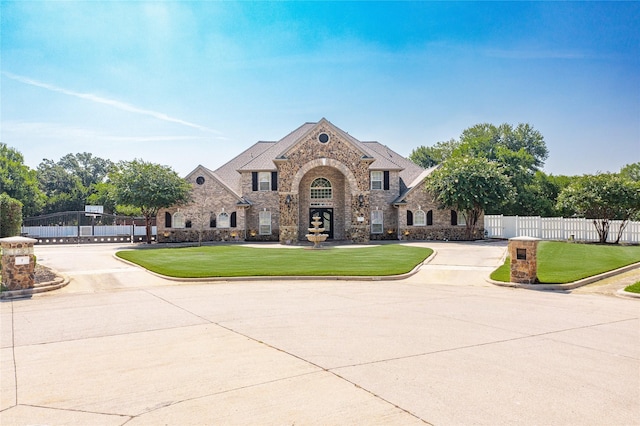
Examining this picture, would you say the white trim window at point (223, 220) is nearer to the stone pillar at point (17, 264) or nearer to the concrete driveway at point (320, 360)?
the stone pillar at point (17, 264)

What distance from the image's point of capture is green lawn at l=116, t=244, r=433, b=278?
58.1 feet

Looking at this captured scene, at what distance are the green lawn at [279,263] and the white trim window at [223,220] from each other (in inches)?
462

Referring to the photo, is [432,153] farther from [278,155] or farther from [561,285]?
[561,285]

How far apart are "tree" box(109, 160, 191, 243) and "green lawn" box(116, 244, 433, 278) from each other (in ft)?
36.8

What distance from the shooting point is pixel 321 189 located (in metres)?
38.8

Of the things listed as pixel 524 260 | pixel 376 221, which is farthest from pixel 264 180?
pixel 524 260

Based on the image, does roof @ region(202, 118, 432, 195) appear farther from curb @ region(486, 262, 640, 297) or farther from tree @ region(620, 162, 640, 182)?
tree @ region(620, 162, 640, 182)

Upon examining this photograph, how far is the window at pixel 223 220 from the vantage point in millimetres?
37969

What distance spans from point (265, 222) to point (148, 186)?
9.54 meters

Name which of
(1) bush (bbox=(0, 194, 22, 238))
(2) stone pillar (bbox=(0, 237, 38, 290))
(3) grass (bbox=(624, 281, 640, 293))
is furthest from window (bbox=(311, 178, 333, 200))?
(3) grass (bbox=(624, 281, 640, 293))

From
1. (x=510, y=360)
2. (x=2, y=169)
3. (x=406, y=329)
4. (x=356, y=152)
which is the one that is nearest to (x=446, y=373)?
(x=510, y=360)

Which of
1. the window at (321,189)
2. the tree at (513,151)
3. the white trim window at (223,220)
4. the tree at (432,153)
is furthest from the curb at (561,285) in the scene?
the tree at (432,153)

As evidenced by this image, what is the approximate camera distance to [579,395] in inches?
217

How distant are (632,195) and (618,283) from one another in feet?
62.1
